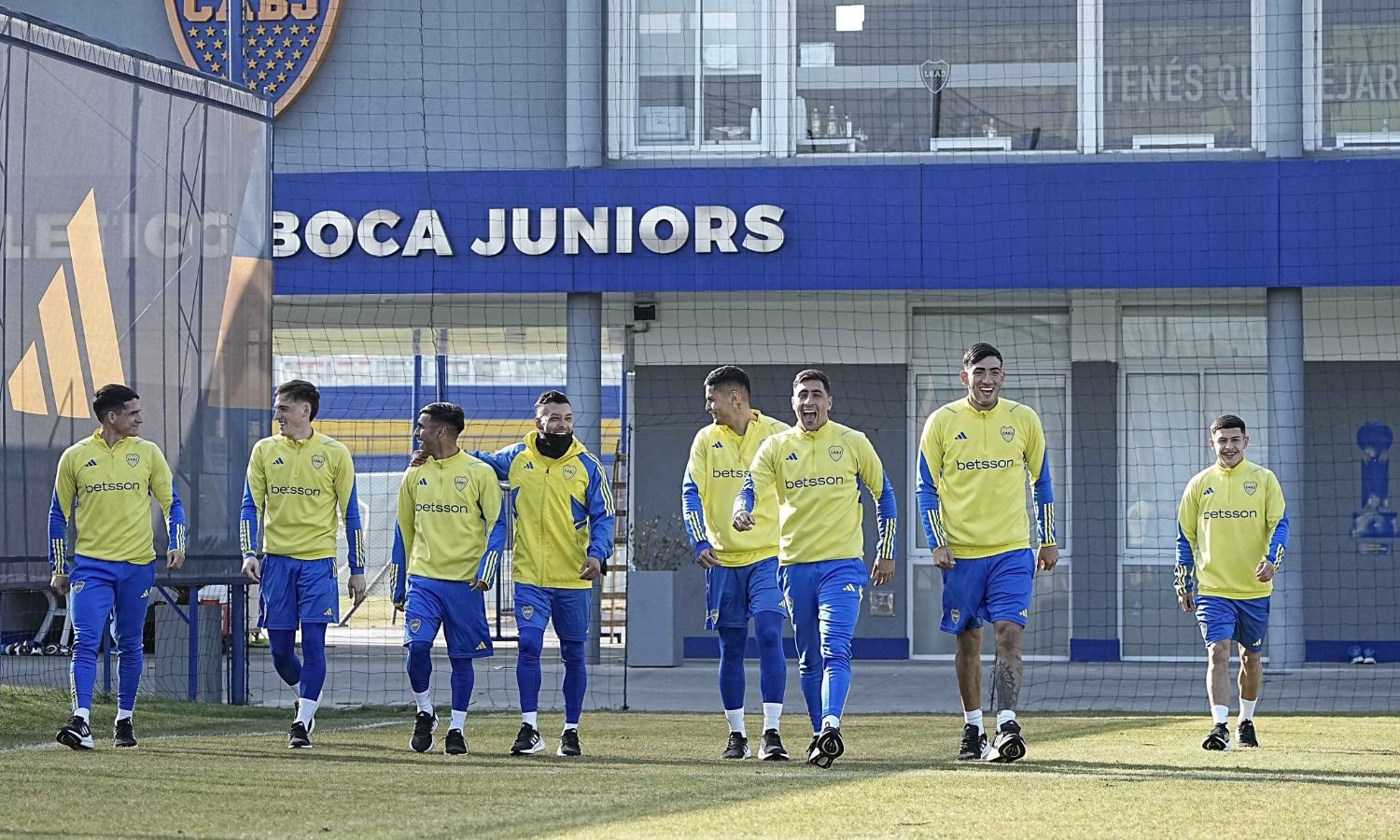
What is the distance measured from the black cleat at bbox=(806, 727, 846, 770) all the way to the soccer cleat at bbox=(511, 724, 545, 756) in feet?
5.72

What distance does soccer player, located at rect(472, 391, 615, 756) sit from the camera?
386 inches

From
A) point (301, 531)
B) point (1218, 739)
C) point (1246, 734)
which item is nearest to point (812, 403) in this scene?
point (1218, 739)

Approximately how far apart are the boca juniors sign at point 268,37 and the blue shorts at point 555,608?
1058 centimetres

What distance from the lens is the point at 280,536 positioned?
1041 centimetres

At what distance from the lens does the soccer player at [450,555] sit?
9852mm

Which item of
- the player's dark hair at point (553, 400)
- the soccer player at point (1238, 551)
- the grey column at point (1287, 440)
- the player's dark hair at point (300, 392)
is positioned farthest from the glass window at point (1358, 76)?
the player's dark hair at point (300, 392)

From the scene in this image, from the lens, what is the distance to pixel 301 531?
10.4 meters

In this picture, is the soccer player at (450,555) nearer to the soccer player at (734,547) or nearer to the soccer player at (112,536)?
the soccer player at (734,547)

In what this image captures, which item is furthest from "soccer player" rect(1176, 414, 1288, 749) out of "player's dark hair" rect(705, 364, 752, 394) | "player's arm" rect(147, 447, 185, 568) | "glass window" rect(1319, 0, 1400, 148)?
"glass window" rect(1319, 0, 1400, 148)

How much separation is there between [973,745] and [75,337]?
6741 millimetres

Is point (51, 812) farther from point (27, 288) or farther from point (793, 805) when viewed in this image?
point (27, 288)

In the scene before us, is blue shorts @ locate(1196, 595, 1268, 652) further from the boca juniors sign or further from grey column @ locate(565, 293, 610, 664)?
the boca juniors sign

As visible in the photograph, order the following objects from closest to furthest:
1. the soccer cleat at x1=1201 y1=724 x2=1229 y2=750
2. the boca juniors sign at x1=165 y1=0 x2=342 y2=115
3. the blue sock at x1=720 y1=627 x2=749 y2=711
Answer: the blue sock at x1=720 y1=627 x2=749 y2=711 < the soccer cleat at x1=1201 y1=724 x2=1229 y2=750 < the boca juniors sign at x1=165 y1=0 x2=342 y2=115

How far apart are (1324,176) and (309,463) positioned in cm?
1067
